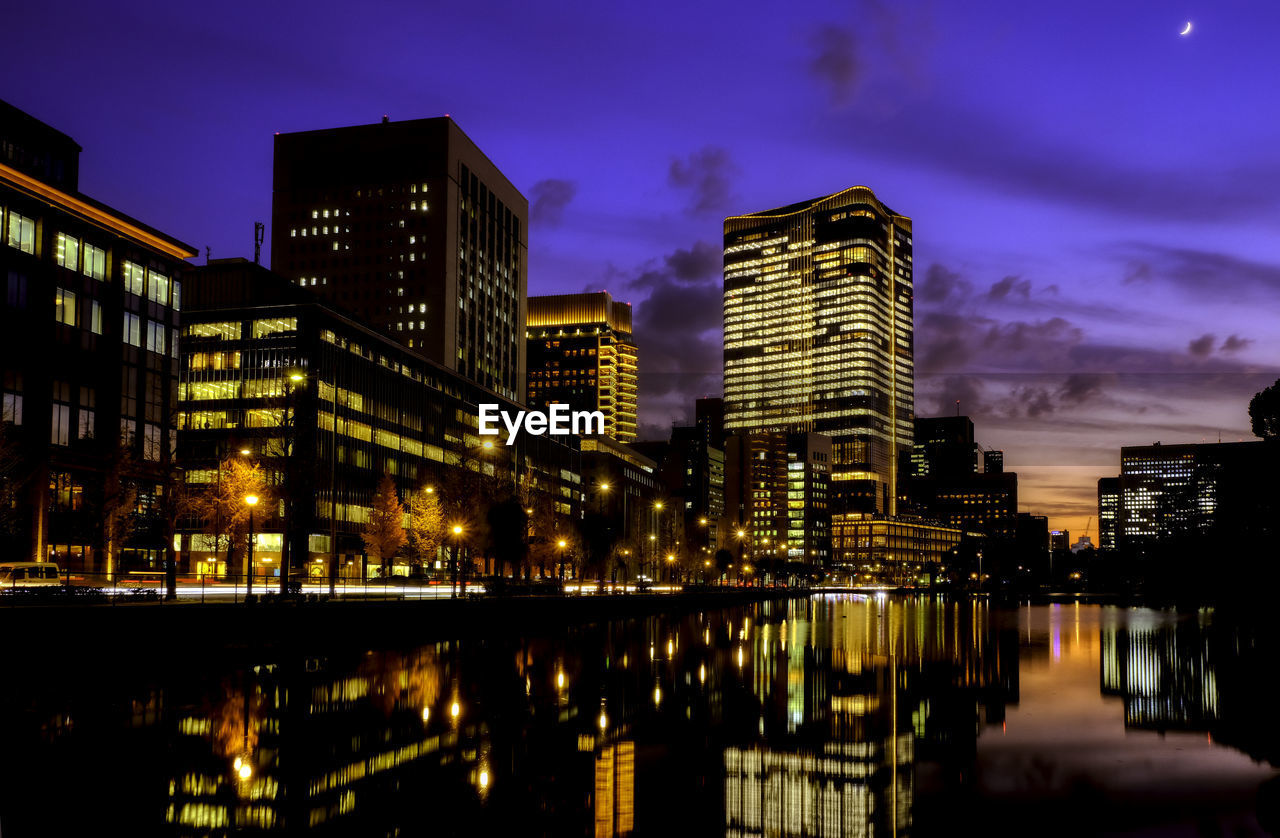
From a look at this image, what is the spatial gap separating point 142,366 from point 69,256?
10728 millimetres

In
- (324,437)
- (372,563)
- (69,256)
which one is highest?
(69,256)

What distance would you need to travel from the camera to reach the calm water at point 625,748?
16609 mm

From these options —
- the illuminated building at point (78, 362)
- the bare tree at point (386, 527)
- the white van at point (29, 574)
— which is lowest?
the white van at point (29, 574)

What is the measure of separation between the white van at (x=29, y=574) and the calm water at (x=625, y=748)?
1960 centimetres

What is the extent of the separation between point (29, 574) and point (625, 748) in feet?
164

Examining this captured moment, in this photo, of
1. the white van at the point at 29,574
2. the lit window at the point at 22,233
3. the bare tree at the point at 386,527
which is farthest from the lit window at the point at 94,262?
the bare tree at the point at 386,527

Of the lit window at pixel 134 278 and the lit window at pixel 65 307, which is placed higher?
the lit window at pixel 134 278

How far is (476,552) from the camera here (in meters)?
105

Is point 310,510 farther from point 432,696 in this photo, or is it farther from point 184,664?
point 432,696

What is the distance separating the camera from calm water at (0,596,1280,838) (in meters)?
16.6

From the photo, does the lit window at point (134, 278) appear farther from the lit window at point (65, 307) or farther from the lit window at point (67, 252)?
the lit window at point (65, 307)

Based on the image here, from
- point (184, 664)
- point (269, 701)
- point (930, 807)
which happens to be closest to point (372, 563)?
point (184, 664)

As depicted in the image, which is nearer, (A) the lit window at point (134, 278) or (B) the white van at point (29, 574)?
(B) the white van at point (29, 574)

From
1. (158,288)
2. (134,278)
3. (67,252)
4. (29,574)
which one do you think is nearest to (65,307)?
(67,252)
